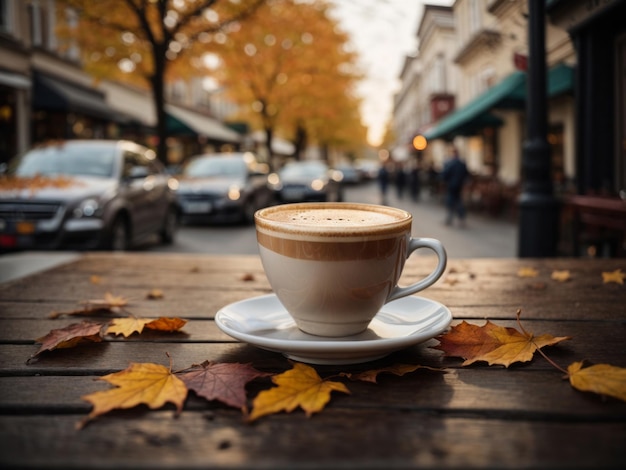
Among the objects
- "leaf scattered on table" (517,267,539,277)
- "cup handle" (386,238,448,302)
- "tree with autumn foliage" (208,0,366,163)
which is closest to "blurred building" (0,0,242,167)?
"tree with autumn foliage" (208,0,366,163)

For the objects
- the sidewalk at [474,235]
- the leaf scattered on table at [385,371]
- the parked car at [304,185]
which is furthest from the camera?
the parked car at [304,185]

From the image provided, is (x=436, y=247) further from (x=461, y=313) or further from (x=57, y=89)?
(x=57, y=89)

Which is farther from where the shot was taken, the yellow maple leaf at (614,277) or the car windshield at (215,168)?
the car windshield at (215,168)

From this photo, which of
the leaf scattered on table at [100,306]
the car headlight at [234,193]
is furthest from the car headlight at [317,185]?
the leaf scattered on table at [100,306]

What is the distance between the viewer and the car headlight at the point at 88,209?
7.10m

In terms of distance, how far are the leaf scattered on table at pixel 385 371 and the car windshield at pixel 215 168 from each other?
12.8m

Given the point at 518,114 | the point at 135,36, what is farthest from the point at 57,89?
the point at 518,114

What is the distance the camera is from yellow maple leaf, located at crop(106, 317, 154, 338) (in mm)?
1291

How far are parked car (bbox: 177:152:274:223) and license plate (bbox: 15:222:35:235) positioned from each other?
232 inches

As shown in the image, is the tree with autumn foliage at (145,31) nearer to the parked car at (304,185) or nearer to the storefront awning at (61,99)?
the storefront awning at (61,99)

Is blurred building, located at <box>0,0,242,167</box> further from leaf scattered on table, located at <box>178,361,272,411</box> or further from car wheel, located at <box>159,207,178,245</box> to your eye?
leaf scattered on table, located at <box>178,361,272,411</box>

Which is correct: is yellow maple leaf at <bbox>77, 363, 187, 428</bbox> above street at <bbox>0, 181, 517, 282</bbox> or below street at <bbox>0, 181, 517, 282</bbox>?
above

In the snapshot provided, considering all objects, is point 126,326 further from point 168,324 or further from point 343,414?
point 343,414

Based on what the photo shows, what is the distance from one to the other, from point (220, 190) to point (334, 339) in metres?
12.0
